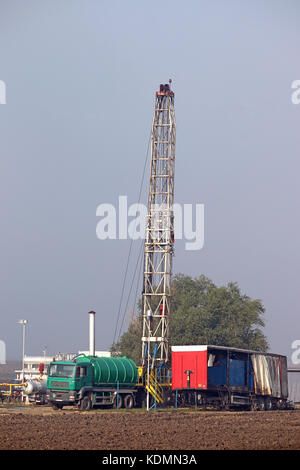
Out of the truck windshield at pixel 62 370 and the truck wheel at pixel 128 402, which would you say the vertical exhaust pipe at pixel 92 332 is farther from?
the truck windshield at pixel 62 370

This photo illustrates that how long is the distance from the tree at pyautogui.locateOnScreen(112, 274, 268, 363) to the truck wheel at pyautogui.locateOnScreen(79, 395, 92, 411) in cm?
4429

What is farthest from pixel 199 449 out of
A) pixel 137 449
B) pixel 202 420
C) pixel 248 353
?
pixel 248 353

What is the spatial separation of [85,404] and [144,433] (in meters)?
16.6

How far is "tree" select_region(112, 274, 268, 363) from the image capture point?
298 feet

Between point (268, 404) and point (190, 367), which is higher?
point (190, 367)

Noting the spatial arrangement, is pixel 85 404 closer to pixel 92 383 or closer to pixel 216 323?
pixel 92 383

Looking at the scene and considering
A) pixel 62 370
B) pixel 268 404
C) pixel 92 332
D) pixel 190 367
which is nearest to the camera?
pixel 62 370

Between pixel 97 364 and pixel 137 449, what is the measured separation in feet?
74.4

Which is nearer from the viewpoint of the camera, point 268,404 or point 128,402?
point 128,402

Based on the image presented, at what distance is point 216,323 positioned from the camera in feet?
313

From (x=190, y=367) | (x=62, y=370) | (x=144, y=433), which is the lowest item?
(x=144, y=433)

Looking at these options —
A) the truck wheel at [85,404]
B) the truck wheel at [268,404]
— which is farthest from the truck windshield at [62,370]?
the truck wheel at [268,404]

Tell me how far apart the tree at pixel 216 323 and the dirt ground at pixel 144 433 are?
53.2 metres

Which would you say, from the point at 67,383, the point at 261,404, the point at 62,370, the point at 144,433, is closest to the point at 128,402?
the point at 67,383
